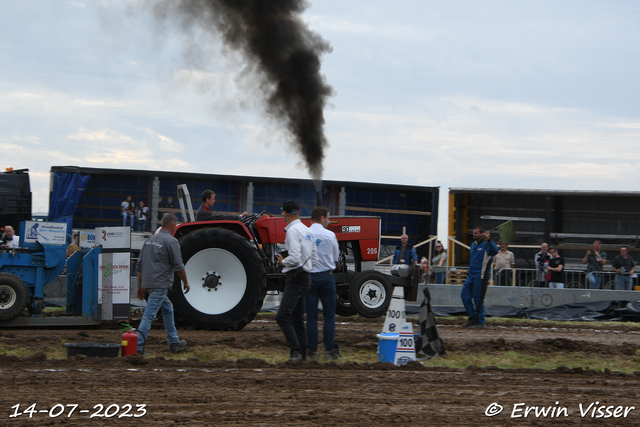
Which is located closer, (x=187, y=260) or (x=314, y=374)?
(x=314, y=374)

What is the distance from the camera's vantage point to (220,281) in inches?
331

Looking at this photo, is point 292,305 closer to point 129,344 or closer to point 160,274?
point 160,274

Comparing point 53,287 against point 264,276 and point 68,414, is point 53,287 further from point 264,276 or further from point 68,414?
point 68,414

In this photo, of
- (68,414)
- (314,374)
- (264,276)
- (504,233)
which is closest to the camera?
(68,414)

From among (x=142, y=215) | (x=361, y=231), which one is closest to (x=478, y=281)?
(x=361, y=231)

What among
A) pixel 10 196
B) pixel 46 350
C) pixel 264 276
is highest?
pixel 10 196

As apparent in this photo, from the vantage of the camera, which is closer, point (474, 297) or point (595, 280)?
point (474, 297)

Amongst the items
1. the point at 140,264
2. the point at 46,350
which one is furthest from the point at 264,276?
the point at 46,350

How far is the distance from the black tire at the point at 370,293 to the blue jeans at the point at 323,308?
2.84 m

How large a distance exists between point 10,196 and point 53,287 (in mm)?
2436

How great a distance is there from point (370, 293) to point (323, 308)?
3094 millimetres

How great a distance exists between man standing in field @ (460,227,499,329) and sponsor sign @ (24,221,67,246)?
601cm

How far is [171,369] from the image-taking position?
218 inches

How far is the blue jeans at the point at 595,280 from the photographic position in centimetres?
1389
